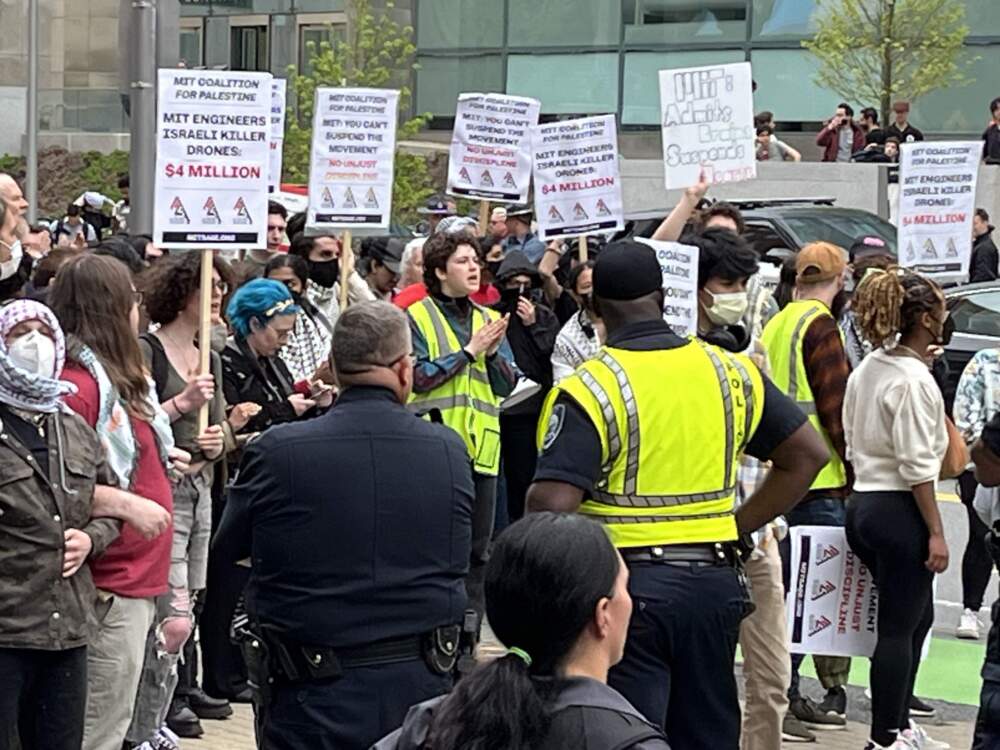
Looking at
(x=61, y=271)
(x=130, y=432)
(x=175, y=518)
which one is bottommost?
(x=175, y=518)

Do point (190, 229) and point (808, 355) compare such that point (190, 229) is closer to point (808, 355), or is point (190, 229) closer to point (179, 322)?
point (179, 322)

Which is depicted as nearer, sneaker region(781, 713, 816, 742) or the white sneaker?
sneaker region(781, 713, 816, 742)

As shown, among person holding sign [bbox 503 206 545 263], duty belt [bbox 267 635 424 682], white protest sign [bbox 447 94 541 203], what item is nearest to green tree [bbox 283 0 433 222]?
person holding sign [bbox 503 206 545 263]

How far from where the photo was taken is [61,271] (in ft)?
21.6

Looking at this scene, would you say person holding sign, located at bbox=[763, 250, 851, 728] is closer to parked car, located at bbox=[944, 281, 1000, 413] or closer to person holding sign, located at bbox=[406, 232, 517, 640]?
person holding sign, located at bbox=[406, 232, 517, 640]

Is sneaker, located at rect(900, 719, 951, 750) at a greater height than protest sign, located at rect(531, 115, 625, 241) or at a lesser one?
lesser

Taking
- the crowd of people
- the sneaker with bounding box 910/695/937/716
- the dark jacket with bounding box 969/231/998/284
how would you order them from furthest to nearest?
the dark jacket with bounding box 969/231/998/284 → the sneaker with bounding box 910/695/937/716 → the crowd of people

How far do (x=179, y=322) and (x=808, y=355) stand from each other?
2583 mm

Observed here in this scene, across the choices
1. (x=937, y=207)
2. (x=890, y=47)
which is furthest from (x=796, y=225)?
(x=890, y=47)

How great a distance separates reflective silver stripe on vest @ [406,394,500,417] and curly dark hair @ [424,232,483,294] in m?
0.51

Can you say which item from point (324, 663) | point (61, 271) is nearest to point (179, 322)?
point (61, 271)

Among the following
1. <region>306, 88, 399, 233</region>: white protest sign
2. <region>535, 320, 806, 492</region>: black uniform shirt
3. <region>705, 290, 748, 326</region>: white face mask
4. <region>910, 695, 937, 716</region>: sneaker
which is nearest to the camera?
<region>535, 320, 806, 492</region>: black uniform shirt

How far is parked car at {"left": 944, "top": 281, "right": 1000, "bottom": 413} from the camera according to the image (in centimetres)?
1816

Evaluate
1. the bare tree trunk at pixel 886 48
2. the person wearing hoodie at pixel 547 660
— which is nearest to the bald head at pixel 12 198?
the person wearing hoodie at pixel 547 660
